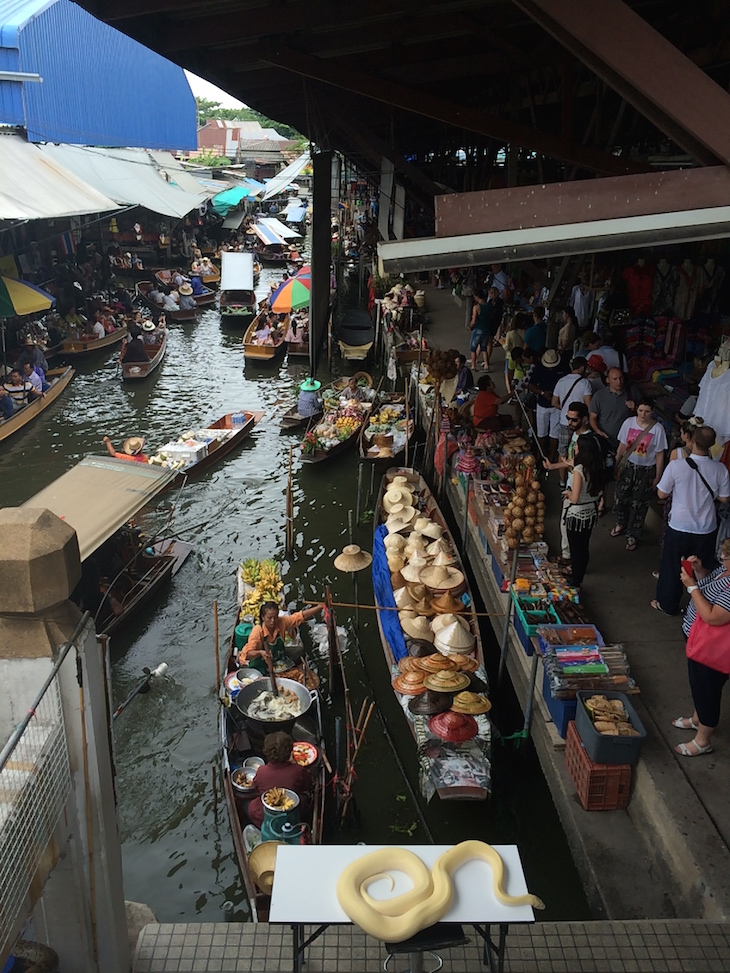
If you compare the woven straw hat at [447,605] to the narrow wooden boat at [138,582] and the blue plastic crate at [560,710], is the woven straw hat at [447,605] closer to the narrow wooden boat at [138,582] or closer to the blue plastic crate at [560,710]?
the blue plastic crate at [560,710]

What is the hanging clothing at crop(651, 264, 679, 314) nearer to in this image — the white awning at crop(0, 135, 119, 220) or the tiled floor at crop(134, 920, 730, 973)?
the tiled floor at crop(134, 920, 730, 973)

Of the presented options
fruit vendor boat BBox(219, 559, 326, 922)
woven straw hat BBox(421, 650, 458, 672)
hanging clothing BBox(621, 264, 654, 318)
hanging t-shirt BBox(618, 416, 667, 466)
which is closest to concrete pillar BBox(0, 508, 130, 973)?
fruit vendor boat BBox(219, 559, 326, 922)

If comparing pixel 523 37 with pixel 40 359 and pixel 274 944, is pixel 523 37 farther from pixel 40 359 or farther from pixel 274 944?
pixel 40 359

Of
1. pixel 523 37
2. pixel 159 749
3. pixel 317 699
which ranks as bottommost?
pixel 159 749

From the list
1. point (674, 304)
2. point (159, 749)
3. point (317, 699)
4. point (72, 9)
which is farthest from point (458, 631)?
point (72, 9)

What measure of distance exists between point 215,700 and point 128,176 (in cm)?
2632

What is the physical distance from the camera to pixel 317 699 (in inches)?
299

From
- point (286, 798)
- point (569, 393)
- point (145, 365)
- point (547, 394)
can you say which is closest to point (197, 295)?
point (145, 365)

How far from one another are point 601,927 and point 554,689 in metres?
2.05

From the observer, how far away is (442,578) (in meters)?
8.73

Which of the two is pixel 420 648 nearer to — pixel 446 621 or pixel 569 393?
pixel 446 621

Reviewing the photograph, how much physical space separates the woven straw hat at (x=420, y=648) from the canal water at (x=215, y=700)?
92cm

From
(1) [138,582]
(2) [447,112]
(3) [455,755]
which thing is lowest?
(1) [138,582]

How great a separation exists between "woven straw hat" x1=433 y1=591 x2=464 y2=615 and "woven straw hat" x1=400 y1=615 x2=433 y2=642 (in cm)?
22
